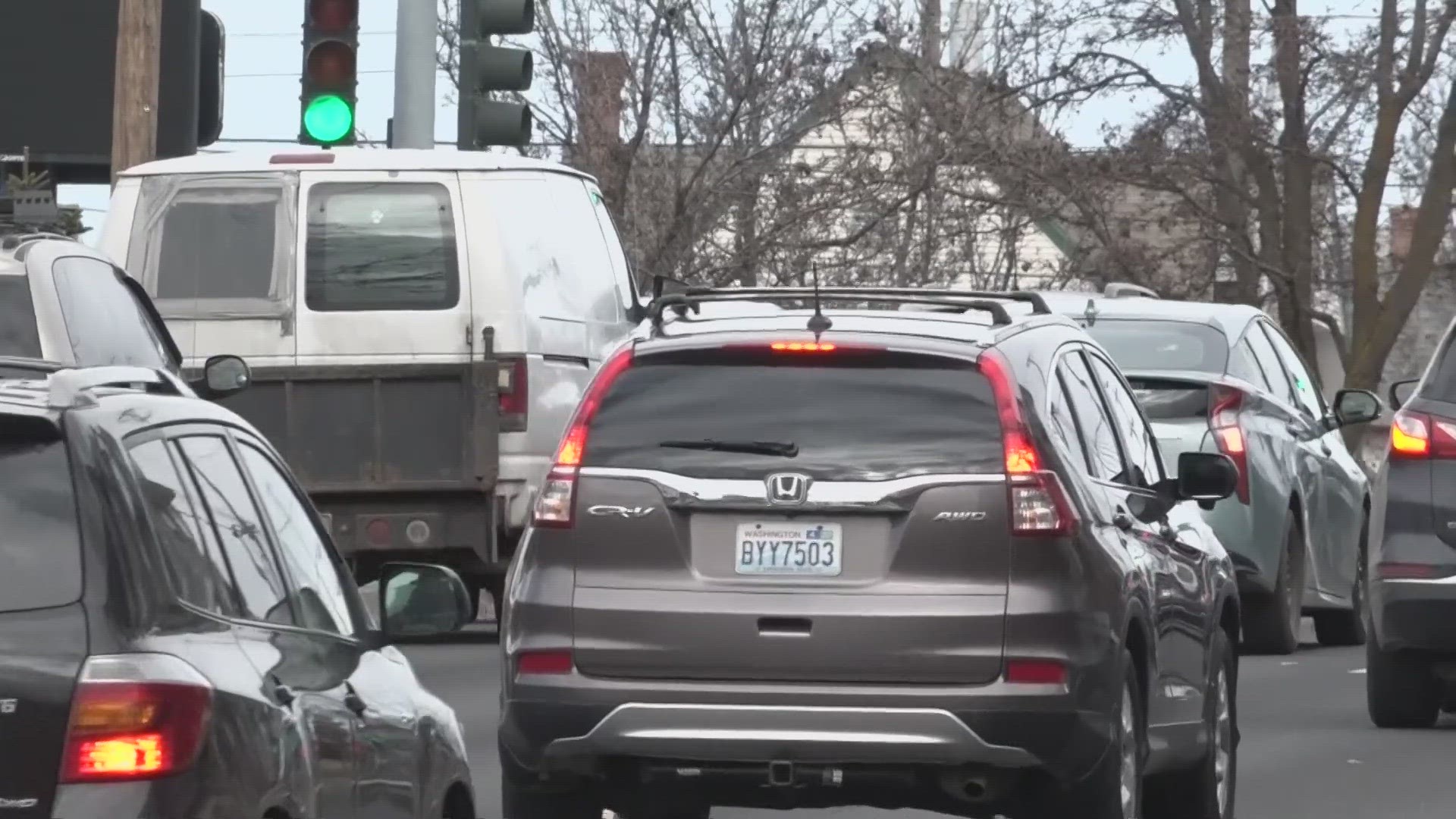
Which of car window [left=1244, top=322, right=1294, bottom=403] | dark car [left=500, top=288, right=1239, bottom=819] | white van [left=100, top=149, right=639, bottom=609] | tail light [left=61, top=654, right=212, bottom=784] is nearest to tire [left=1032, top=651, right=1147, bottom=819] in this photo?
dark car [left=500, top=288, right=1239, bottom=819]

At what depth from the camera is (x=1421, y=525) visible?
12266 millimetres

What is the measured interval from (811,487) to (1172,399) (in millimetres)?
6862

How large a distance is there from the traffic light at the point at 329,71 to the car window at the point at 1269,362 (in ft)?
14.8

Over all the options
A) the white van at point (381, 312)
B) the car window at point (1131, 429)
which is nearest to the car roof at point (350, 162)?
the white van at point (381, 312)

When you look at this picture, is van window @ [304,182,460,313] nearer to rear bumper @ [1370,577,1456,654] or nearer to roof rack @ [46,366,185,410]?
rear bumper @ [1370,577,1456,654]

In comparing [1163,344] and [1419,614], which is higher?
[1163,344]

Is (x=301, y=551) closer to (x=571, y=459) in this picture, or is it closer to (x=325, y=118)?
(x=571, y=459)

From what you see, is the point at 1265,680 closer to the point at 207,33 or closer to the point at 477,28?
the point at 477,28

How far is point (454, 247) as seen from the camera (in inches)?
620

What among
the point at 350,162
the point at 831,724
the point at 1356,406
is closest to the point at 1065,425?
the point at 831,724

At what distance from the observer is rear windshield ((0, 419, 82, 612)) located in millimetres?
4848

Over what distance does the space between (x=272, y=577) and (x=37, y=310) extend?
571 cm

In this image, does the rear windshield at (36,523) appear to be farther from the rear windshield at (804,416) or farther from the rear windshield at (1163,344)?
the rear windshield at (1163,344)

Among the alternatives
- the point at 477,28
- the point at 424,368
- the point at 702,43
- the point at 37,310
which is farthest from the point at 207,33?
the point at 702,43
